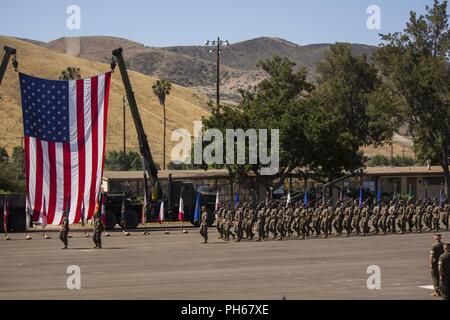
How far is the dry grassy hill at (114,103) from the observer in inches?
5217

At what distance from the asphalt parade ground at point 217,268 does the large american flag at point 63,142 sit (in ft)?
6.12

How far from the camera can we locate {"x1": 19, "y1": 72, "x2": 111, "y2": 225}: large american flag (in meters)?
30.6

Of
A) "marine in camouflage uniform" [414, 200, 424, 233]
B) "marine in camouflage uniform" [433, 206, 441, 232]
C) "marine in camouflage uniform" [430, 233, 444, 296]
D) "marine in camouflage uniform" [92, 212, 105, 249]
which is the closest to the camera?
"marine in camouflage uniform" [430, 233, 444, 296]

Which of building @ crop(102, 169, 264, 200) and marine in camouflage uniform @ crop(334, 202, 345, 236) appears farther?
building @ crop(102, 169, 264, 200)

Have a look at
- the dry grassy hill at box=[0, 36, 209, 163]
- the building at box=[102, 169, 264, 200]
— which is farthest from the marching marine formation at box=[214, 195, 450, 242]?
the dry grassy hill at box=[0, 36, 209, 163]

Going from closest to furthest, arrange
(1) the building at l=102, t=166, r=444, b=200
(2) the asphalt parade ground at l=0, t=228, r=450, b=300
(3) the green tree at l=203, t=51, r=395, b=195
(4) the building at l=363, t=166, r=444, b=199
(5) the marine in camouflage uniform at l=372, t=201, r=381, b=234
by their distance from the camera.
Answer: (2) the asphalt parade ground at l=0, t=228, r=450, b=300
(5) the marine in camouflage uniform at l=372, t=201, r=381, b=234
(3) the green tree at l=203, t=51, r=395, b=195
(1) the building at l=102, t=166, r=444, b=200
(4) the building at l=363, t=166, r=444, b=199

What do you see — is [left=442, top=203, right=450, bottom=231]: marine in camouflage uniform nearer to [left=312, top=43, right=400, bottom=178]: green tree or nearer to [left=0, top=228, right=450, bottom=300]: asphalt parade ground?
[left=0, top=228, right=450, bottom=300]: asphalt parade ground

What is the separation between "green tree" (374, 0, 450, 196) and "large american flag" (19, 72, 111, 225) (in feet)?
115

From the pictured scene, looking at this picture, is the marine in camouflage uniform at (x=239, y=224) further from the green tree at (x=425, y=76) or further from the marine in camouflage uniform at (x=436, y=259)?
the green tree at (x=425, y=76)

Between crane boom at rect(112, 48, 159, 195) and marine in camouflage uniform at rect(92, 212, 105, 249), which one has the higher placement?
crane boom at rect(112, 48, 159, 195)

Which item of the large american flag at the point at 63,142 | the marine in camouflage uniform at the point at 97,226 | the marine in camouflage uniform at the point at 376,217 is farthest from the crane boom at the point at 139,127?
the marine in camouflage uniform at the point at 97,226

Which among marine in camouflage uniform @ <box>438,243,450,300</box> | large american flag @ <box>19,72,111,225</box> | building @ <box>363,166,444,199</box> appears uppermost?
A: large american flag @ <box>19,72,111,225</box>

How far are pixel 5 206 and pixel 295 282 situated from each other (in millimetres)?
21414

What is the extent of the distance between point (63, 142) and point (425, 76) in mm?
37051
